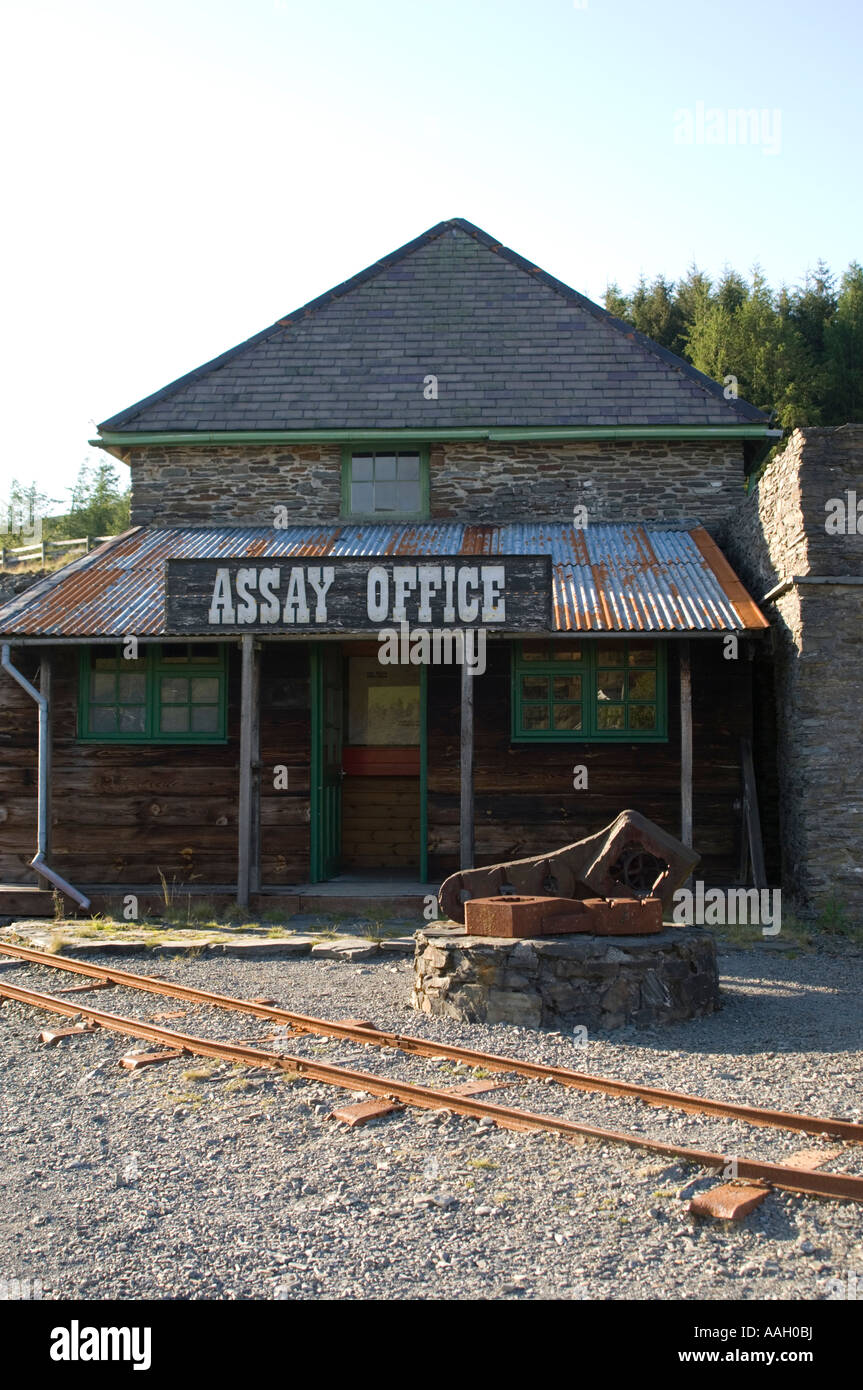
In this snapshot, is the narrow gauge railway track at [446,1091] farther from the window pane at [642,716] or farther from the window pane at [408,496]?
the window pane at [408,496]

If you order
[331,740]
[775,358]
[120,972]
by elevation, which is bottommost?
[120,972]

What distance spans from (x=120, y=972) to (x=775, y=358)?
1446 inches

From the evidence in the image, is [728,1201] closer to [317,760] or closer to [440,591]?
[440,591]

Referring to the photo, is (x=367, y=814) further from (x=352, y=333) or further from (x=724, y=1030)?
(x=724, y=1030)


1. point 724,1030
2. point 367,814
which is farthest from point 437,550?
point 724,1030

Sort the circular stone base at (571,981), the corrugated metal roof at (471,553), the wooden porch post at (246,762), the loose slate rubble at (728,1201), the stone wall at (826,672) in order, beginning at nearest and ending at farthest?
the loose slate rubble at (728,1201) → the circular stone base at (571,981) → the stone wall at (826,672) → the corrugated metal roof at (471,553) → the wooden porch post at (246,762)

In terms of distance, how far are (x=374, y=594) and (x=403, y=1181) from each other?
25.2 feet

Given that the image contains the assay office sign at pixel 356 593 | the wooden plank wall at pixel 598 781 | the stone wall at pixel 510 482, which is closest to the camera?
the assay office sign at pixel 356 593

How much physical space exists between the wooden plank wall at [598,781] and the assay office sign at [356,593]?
1.81 meters

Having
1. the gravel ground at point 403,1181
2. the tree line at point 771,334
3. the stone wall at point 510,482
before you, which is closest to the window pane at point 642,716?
the stone wall at point 510,482

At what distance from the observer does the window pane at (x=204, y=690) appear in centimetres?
1401

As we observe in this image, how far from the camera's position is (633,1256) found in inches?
166
